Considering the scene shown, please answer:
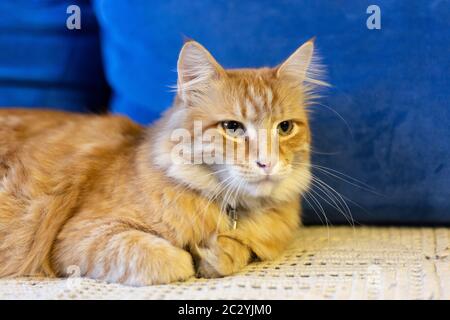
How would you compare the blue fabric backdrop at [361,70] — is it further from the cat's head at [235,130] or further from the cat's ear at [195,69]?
the cat's ear at [195,69]

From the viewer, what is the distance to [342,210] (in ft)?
6.98

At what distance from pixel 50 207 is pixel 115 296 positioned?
0.44m

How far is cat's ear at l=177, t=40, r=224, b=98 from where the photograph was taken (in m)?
1.67

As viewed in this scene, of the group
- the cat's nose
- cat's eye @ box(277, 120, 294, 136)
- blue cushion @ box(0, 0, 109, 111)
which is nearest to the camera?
the cat's nose

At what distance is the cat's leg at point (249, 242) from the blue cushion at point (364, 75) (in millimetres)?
321

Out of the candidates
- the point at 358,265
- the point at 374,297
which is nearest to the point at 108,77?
the point at 358,265

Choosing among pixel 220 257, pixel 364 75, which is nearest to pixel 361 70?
pixel 364 75

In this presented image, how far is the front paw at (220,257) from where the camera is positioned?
1.61m

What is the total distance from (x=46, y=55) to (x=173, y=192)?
1.01 m

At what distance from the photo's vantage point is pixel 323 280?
157 cm

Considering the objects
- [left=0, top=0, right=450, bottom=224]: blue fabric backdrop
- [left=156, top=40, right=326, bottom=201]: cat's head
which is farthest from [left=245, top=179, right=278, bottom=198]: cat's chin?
[left=0, top=0, right=450, bottom=224]: blue fabric backdrop
